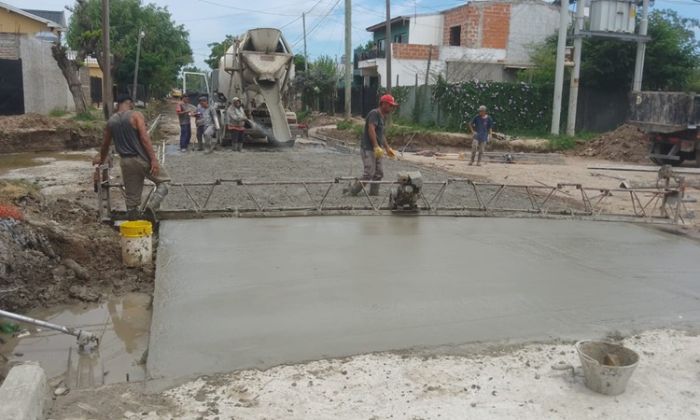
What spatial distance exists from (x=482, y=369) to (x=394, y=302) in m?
1.14

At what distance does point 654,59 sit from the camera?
Answer: 2336 centimetres

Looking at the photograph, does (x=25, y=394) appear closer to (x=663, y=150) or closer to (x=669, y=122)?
(x=669, y=122)

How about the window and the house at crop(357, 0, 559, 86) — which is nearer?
the house at crop(357, 0, 559, 86)

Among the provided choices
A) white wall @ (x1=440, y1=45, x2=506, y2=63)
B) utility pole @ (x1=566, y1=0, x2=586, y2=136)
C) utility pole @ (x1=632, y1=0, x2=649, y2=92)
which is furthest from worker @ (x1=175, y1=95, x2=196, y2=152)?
white wall @ (x1=440, y1=45, x2=506, y2=63)

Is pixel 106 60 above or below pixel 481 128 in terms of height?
above

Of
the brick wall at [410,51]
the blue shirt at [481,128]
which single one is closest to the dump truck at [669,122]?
the blue shirt at [481,128]

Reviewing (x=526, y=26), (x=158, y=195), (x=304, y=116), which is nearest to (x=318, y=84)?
(x=304, y=116)

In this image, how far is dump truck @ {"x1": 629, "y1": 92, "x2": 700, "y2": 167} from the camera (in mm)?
15750

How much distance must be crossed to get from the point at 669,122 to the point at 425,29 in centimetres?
2434

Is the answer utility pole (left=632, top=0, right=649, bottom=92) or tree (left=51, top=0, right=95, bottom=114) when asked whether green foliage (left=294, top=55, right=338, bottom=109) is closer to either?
tree (left=51, top=0, right=95, bottom=114)

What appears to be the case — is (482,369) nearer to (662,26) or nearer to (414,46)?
(662,26)

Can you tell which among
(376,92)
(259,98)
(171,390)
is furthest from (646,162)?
(171,390)

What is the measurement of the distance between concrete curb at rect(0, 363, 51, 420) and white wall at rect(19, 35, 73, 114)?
21.3 metres

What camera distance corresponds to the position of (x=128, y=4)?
44.9 metres
